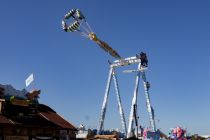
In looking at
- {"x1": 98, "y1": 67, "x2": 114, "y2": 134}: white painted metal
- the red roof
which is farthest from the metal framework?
the red roof

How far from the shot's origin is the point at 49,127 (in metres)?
35.7

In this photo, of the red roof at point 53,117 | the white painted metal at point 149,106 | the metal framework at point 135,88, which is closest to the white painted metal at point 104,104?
the metal framework at point 135,88

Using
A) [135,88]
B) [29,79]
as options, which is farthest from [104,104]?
[29,79]

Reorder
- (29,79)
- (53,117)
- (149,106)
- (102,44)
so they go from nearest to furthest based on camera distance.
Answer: (53,117) → (29,79) → (102,44) → (149,106)

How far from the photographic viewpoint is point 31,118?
3500 cm

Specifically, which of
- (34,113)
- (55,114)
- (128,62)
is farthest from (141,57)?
(34,113)

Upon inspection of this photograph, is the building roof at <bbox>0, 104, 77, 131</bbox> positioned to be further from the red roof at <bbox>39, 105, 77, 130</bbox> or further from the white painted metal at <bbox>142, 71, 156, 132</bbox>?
the white painted metal at <bbox>142, 71, 156, 132</bbox>

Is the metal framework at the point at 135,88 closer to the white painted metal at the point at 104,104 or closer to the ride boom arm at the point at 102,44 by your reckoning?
the white painted metal at the point at 104,104

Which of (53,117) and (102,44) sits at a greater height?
(102,44)

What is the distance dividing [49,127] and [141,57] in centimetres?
4898

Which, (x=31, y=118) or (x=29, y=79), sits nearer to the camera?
(x=31, y=118)

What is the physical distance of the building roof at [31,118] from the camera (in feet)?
108

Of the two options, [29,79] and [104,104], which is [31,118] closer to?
[29,79]

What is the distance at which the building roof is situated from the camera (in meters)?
32.8
